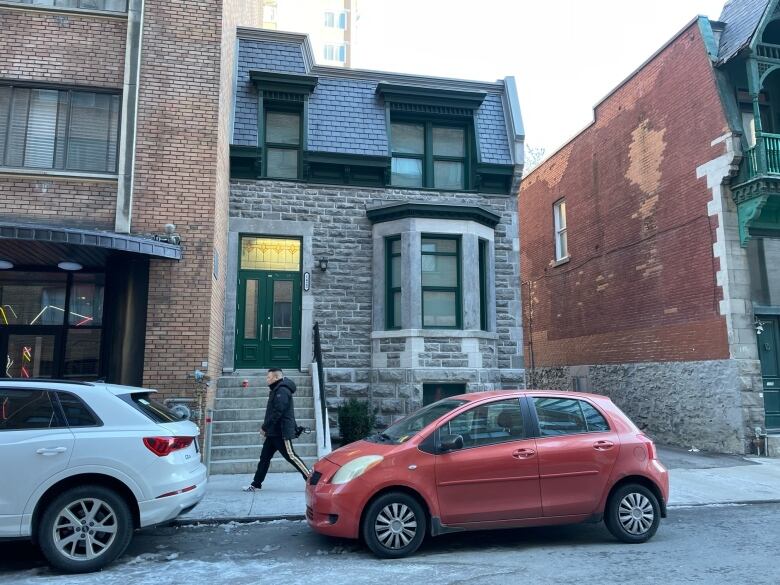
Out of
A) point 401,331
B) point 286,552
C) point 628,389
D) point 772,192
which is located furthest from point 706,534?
point 628,389

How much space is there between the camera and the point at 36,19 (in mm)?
10148

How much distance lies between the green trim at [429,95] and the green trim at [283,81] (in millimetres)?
1611

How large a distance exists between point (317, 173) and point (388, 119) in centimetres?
204

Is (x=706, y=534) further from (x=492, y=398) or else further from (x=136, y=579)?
(x=136, y=579)

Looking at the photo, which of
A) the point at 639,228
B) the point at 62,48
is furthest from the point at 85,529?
the point at 639,228

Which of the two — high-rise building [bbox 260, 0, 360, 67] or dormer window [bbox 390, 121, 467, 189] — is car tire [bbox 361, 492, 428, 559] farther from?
high-rise building [bbox 260, 0, 360, 67]

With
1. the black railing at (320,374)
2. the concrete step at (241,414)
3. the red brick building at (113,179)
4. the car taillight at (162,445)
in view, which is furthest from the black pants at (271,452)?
the car taillight at (162,445)

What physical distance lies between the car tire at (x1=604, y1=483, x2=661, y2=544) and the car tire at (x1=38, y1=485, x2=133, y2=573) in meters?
4.61

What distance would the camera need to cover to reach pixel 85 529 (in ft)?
17.1

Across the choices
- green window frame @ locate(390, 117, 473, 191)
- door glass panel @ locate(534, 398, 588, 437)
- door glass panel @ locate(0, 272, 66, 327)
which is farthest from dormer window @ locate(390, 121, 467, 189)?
door glass panel @ locate(534, 398, 588, 437)

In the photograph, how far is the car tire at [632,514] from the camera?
6000 millimetres

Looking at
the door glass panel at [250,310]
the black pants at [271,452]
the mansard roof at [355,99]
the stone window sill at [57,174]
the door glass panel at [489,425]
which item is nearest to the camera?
the door glass panel at [489,425]

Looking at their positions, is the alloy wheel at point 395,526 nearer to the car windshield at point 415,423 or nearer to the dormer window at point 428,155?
the car windshield at point 415,423

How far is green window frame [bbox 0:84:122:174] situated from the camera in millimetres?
9914
